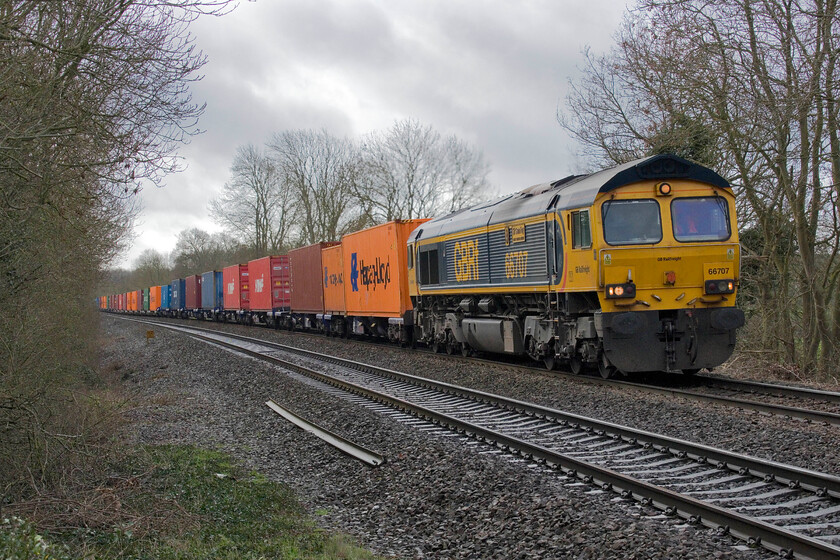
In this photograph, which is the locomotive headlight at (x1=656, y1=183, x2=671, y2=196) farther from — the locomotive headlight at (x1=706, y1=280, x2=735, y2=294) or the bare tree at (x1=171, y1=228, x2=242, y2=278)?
the bare tree at (x1=171, y1=228, x2=242, y2=278)

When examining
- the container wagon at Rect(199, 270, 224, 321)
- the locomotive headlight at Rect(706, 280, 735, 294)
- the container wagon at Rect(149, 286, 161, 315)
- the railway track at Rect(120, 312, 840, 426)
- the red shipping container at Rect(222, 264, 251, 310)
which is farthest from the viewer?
the container wagon at Rect(149, 286, 161, 315)

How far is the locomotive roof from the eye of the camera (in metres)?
11.6

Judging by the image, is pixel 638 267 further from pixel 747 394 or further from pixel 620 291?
pixel 747 394

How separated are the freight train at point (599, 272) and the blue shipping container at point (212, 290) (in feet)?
96.2

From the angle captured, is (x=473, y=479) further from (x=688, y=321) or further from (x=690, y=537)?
(x=688, y=321)

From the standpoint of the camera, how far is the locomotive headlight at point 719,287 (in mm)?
11468

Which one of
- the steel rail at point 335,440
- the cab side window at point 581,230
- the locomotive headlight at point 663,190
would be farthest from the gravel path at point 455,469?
the locomotive headlight at point 663,190

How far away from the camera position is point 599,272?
11.3m

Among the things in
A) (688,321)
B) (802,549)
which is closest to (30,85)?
(802,549)

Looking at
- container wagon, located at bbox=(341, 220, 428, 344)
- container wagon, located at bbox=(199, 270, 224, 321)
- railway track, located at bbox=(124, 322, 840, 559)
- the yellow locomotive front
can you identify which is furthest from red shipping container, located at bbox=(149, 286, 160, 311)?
the yellow locomotive front

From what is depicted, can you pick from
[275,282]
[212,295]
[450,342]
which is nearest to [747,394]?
[450,342]

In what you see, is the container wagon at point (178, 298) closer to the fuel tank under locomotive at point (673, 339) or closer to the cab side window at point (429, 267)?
the cab side window at point (429, 267)

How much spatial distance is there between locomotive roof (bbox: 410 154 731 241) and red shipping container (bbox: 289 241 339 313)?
1397 cm

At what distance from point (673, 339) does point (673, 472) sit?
17.1ft
